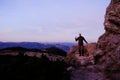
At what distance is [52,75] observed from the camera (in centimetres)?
1536

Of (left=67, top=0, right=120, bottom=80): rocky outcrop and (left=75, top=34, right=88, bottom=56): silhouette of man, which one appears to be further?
(left=75, top=34, right=88, bottom=56): silhouette of man

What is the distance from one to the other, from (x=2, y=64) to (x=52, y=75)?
2.65 m

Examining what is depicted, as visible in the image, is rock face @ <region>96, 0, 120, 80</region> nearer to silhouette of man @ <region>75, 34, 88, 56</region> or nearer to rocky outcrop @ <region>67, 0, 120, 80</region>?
rocky outcrop @ <region>67, 0, 120, 80</region>

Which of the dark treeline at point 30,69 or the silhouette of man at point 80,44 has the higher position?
the silhouette of man at point 80,44

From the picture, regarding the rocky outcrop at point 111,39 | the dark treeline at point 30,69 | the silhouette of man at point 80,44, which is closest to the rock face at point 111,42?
the rocky outcrop at point 111,39

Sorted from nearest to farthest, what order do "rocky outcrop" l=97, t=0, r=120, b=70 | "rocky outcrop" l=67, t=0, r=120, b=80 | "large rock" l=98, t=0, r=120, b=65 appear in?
"rocky outcrop" l=67, t=0, r=120, b=80 → "rocky outcrop" l=97, t=0, r=120, b=70 → "large rock" l=98, t=0, r=120, b=65

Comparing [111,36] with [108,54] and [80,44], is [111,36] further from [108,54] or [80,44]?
[80,44]

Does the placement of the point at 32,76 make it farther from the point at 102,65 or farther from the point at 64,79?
the point at 102,65

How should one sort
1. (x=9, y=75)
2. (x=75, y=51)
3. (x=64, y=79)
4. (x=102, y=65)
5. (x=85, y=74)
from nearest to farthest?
1. (x=9, y=75)
2. (x=64, y=79)
3. (x=85, y=74)
4. (x=102, y=65)
5. (x=75, y=51)

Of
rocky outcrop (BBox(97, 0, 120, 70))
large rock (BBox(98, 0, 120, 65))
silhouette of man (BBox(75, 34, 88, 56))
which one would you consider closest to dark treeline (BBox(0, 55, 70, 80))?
rocky outcrop (BBox(97, 0, 120, 70))

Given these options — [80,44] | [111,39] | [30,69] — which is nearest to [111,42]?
[111,39]

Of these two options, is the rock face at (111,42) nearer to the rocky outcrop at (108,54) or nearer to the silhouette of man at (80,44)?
the rocky outcrop at (108,54)

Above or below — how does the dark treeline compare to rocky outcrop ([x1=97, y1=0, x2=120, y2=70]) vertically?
below


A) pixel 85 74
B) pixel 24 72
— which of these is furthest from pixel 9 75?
pixel 85 74
